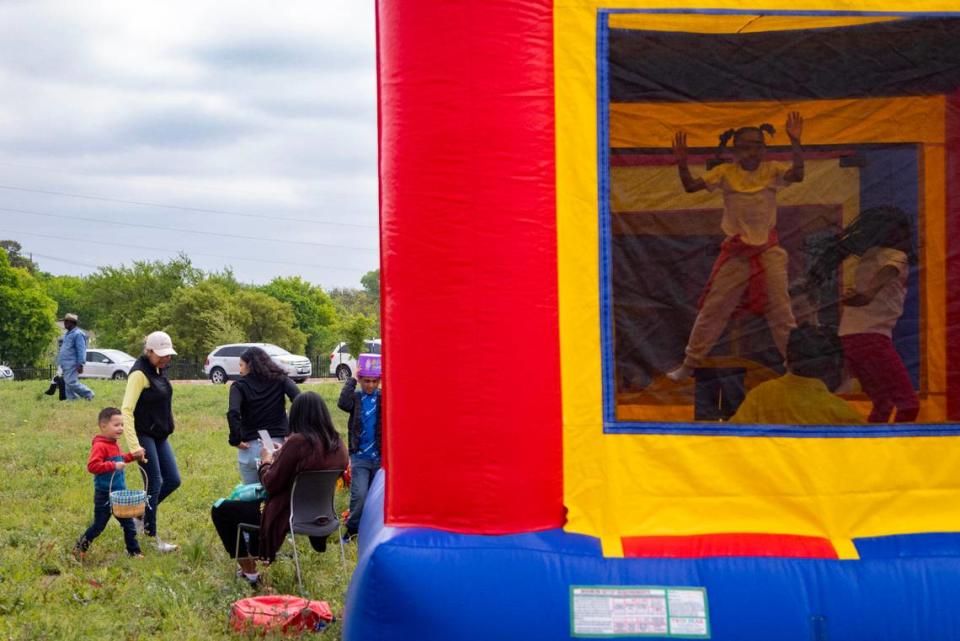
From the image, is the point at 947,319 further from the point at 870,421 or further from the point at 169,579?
the point at 169,579

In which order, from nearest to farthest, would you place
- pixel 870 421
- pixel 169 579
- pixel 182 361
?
1. pixel 870 421
2. pixel 169 579
3. pixel 182 361

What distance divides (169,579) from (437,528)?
9.84ft

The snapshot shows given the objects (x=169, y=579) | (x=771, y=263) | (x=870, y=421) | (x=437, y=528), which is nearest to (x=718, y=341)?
(x=771, y=263)

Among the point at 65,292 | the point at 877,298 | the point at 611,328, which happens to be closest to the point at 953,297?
the point at 877,298

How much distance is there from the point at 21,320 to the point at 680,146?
48159mm

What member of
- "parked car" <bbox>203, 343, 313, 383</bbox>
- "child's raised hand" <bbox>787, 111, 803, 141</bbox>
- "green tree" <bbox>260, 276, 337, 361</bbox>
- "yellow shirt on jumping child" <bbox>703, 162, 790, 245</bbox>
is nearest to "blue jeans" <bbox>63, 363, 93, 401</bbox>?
"yellow shirt on jumping child" <bbox>703, 162, 790, 245</bbox>

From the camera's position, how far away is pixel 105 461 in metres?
6.39

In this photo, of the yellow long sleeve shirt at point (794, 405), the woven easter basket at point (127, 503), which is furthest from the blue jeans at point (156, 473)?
the yellow long sleeve shirt at point (794, 405)

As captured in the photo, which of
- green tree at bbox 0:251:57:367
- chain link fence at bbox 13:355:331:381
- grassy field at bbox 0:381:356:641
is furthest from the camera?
green tree at bbox 0:251:57:367

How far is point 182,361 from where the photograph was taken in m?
45.3

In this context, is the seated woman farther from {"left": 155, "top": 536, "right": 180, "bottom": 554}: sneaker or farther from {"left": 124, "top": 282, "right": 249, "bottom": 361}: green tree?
{"left": 124, "top": 282, "right": 249, "bottom": 361}: green tree

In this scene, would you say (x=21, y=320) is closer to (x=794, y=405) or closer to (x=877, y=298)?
(x=794, y=405)

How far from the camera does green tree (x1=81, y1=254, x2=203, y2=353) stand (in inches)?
2262

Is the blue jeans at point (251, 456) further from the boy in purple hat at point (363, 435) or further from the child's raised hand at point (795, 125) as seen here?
the child's raised hand at point (795, 125)
